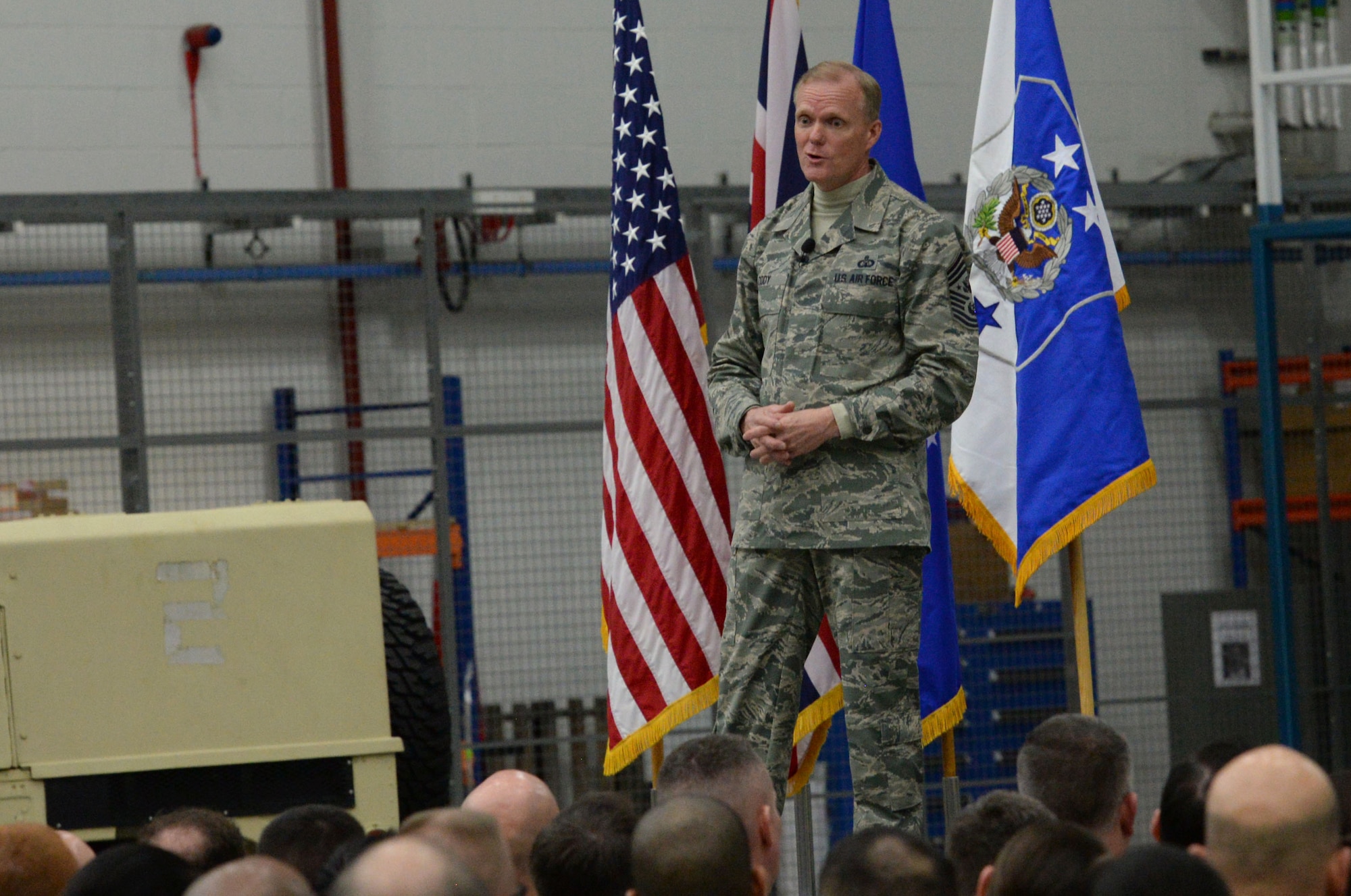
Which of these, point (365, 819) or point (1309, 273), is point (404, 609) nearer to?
point (365, 819)

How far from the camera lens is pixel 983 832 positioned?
7.02 ft

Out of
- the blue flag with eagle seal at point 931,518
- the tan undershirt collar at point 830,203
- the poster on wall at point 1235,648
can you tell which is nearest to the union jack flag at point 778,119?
the blue flag with eagle seal at point 931,518

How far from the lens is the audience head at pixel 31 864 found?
2.06 metres

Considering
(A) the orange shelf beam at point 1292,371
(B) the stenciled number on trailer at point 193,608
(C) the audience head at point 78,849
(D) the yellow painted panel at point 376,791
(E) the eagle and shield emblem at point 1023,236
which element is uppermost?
(E) the eagle and shield emblem at point 1023,236

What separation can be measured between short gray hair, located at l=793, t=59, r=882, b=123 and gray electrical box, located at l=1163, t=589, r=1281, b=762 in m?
4.47

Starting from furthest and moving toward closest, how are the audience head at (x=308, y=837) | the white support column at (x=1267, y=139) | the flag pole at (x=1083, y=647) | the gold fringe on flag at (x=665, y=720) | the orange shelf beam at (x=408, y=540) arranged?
the orange shelf beam at (x=408, y=540)
the white support column at (x=1267, y=139)
the gold fringe on flag at (x=665, y=720)
the flag pole at (x=1083, y=647)
the audience head at (x=308, y=837)

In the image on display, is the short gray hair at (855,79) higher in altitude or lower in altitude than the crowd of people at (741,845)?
higher

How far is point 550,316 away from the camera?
24.0 feet

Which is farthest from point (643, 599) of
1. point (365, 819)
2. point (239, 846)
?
point (239, 846)

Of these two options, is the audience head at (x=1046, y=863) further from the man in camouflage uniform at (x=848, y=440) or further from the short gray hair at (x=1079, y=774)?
the man in camouflage uniform at (x=848, y=440)

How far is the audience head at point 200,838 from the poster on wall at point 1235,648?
550 centimetres

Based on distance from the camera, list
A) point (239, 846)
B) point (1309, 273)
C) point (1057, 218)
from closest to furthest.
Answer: point (239, 846), point (1057, 218), point (1309, 273)

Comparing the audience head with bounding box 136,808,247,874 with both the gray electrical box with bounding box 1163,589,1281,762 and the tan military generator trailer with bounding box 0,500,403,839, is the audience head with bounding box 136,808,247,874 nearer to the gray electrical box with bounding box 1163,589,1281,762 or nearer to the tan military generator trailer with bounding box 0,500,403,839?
the tan military generator trailer with bounding box 0,500,403,839

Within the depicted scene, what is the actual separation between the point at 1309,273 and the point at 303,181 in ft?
14.4
